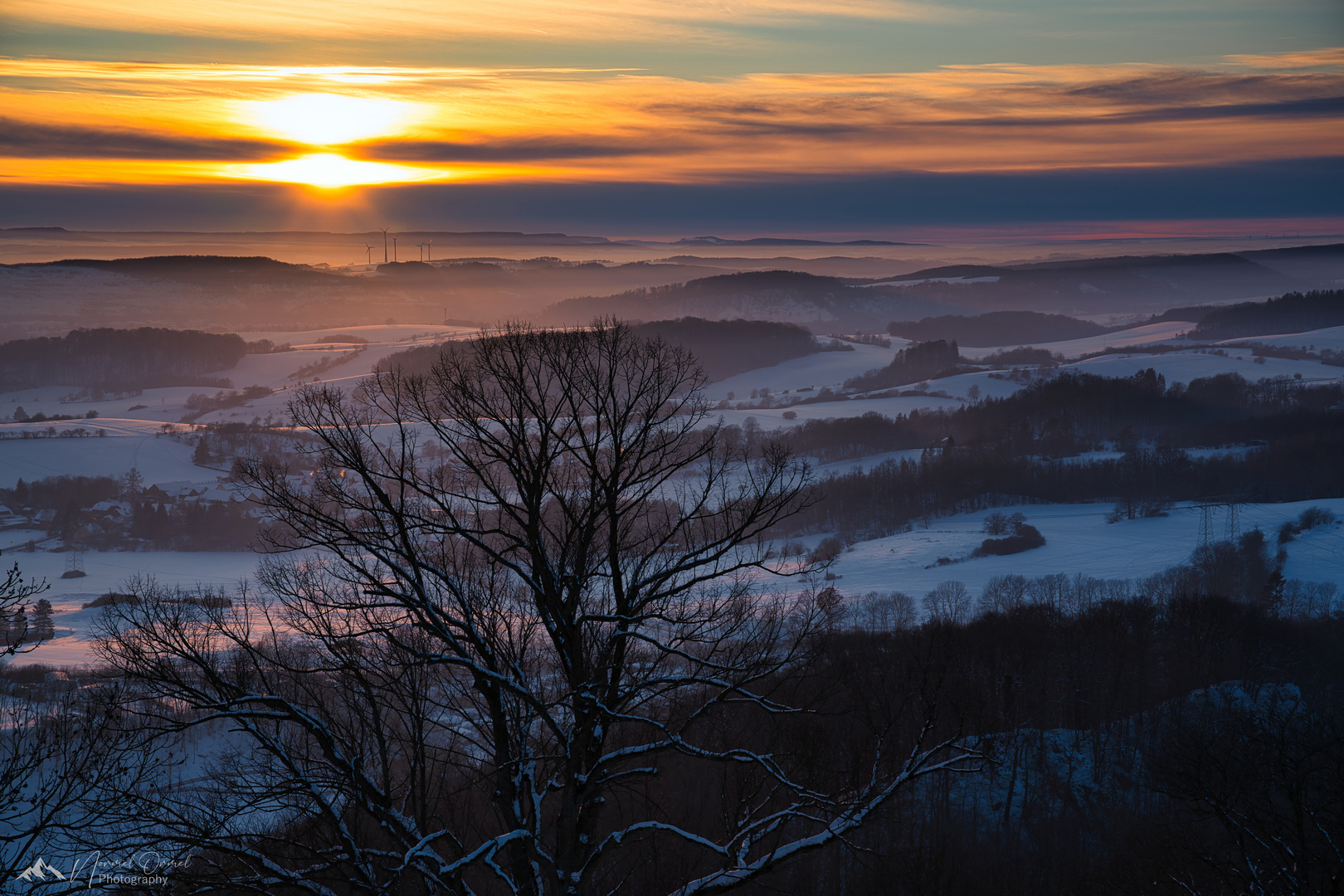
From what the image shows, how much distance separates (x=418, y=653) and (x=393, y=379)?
3.48 meters

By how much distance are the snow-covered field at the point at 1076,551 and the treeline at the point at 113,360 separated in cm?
12816

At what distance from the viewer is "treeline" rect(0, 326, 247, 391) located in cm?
16200

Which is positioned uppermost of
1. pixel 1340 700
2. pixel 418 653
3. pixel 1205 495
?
pixel 418 653

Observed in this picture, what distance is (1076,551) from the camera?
228ft

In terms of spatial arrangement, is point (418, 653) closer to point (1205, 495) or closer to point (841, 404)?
point (1205, 495)

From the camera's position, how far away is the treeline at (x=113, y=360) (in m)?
162

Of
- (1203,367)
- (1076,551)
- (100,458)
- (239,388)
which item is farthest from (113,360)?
(1203,367)

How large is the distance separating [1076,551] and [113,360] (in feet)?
Result: 538

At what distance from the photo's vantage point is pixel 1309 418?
112 m

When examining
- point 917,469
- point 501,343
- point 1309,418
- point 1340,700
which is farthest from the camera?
point 1309,418

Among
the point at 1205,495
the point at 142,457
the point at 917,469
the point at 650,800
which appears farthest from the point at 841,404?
the point at 650,800

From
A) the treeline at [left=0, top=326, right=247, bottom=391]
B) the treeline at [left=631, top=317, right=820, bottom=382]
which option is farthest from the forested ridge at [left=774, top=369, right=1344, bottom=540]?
the treeline at [left=0, top=326, right=247, bottom=391]

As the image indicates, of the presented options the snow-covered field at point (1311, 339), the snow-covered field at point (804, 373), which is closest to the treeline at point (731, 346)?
the snow-covered field at point (804, 373)

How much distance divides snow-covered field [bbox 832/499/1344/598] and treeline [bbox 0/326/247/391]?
420ft
